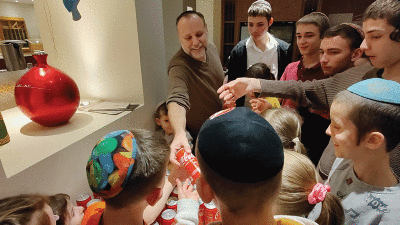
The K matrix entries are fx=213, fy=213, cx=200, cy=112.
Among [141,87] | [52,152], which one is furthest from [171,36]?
[52,152]

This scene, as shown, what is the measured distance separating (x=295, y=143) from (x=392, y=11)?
1.85ft

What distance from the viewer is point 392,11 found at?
713mm

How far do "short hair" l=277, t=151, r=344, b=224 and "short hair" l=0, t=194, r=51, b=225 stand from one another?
695mm

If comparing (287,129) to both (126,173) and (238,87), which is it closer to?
(238,87)

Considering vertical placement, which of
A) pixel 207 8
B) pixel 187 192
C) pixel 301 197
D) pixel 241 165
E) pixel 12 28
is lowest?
pixel 187 192

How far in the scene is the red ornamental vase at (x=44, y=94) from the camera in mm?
915

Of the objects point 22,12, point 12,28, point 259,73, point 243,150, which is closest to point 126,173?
point 243,150

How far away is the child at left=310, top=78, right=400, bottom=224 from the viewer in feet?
2.10

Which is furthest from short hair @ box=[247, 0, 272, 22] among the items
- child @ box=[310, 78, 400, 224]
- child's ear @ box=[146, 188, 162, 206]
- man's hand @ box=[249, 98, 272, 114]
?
child's ear @ box=[146, 188, 162, 206]

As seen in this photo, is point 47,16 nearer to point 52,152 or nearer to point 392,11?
point 52,152

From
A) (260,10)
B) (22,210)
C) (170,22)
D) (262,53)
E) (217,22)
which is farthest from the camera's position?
(217,22)

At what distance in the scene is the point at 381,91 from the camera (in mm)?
644

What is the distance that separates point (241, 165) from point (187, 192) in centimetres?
52

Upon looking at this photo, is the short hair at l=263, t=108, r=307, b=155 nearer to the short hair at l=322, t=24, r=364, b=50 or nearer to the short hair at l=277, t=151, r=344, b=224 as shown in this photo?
the short hair at l=277, t=151, r=344, b=224
